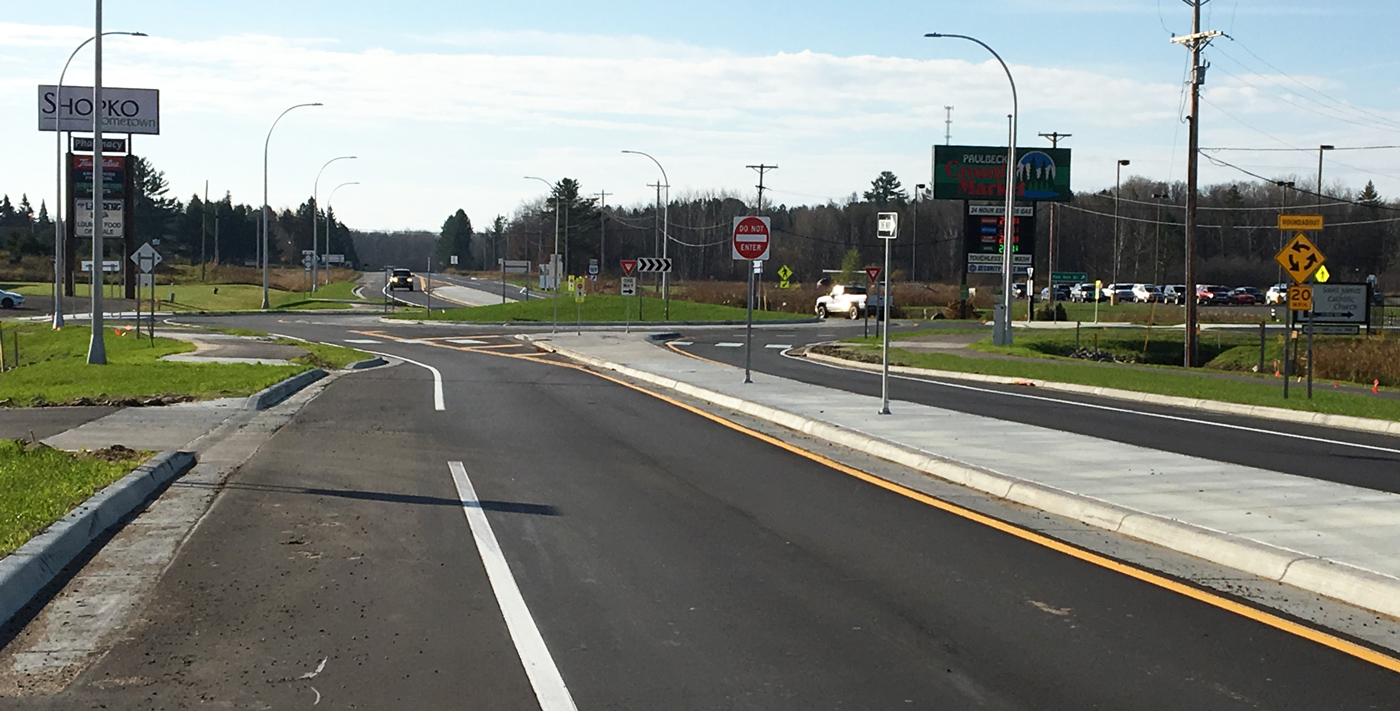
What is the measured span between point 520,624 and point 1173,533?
4.88 meters

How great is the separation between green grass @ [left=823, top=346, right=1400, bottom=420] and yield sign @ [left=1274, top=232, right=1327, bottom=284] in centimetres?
215

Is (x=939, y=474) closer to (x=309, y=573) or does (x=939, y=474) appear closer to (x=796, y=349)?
(x=309, y=573)

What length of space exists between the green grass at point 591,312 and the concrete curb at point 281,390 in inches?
1239

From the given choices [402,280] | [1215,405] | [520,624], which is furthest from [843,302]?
[520,624]

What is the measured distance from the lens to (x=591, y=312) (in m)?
58.8

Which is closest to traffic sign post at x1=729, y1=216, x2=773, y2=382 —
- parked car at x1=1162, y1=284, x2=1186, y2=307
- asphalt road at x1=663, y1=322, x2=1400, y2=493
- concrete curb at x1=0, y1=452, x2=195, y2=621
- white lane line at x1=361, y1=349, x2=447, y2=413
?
asphalt road at x1=663, y1=322, x2=1400, y2=493

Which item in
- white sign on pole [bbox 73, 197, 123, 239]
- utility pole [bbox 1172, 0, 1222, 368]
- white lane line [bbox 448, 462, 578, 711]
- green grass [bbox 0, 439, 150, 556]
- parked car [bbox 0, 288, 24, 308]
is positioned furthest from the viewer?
parked car [bbox 0, 288, 24, 308]

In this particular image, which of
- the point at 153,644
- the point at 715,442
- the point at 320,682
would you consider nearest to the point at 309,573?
the point at 153,644

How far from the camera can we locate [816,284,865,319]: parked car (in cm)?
7025

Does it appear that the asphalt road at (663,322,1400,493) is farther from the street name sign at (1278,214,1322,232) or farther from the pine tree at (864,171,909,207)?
the pine tree at (864,171,909,207)

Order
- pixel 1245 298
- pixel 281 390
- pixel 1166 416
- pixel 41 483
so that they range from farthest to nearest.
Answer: pixel 1245 298 < pixel 281 390 < pixel 1166 416 < pixel 41 483

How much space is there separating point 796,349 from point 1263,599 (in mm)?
34473

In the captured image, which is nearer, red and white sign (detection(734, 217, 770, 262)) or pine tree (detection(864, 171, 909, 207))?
red and white sign (detection(734, 217, 770, 262))

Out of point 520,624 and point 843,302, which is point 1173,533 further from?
point 843,302
